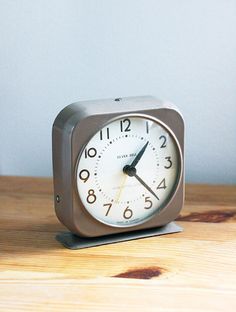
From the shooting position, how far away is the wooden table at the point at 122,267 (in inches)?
34.8

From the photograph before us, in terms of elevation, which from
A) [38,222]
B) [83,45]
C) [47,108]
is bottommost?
[38,222]

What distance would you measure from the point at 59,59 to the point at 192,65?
0.24 metres

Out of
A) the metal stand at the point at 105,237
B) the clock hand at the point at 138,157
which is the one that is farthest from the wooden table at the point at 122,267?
the clock hand at the point at 138,157

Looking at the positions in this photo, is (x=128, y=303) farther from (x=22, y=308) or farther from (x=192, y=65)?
(x=192, y=65)

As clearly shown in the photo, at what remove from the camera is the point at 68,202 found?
1019mm

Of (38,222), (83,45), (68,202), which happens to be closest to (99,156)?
(68,202)

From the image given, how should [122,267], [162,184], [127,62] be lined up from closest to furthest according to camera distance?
[122,267]
[162,184]
[127,62]

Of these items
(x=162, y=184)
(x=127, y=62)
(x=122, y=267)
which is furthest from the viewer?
(x=127, y=62)

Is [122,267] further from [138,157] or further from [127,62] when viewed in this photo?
[127,62]

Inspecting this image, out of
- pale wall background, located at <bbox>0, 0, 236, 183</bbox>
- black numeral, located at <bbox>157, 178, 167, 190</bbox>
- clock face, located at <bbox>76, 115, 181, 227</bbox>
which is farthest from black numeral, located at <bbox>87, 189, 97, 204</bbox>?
pale wall background, located at <bbox>0, 0, 236, 183</bbox>

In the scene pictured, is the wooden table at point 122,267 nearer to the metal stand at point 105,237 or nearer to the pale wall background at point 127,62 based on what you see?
the metal stand at point 105,237

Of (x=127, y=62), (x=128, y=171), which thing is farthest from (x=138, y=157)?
(x=127, y=62)

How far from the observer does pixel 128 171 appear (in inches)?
40.9

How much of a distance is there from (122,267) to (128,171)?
0.14 m
